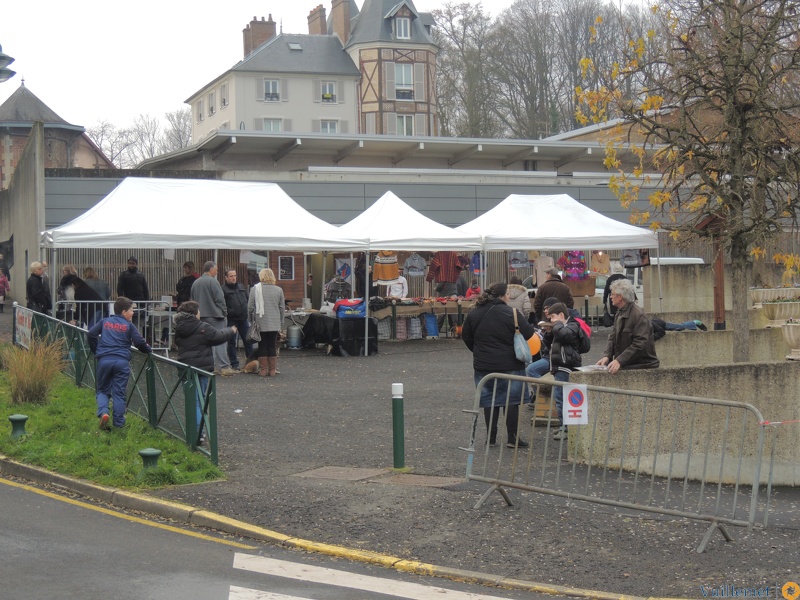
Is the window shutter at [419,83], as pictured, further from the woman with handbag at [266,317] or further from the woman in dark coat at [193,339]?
the woman in dark coat at [193,339]

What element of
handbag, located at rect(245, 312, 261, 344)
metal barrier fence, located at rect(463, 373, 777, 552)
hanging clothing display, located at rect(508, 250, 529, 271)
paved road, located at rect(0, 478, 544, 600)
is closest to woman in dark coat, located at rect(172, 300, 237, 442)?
metal barrier fence, located at rect(463, 373, 777, 552)

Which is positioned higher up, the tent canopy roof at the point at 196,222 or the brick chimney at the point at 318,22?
the brick chimney at the point at 318,22

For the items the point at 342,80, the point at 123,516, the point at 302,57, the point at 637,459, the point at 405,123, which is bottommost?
the point at 123,516

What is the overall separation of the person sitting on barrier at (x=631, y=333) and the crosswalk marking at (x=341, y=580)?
4673mm

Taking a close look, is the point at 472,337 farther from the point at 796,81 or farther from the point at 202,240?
the point at 796,81

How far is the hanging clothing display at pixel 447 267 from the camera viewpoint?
85.1 ft

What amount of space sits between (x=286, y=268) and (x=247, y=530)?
22.1m

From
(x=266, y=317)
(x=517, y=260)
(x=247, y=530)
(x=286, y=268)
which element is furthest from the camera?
(x=286, y=268)

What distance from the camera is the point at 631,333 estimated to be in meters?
10.9

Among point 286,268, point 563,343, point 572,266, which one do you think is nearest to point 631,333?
point 563,343

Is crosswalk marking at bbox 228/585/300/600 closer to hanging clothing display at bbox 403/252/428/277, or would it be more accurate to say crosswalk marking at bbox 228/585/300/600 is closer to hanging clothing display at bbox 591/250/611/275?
hanging clothing display at bbox 403/252/428/277

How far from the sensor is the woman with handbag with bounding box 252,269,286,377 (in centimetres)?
1684

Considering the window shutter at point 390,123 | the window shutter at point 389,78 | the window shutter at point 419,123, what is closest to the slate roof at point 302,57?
the window shutter at point 389,78

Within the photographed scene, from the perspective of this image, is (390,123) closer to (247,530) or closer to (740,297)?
(740,297)
